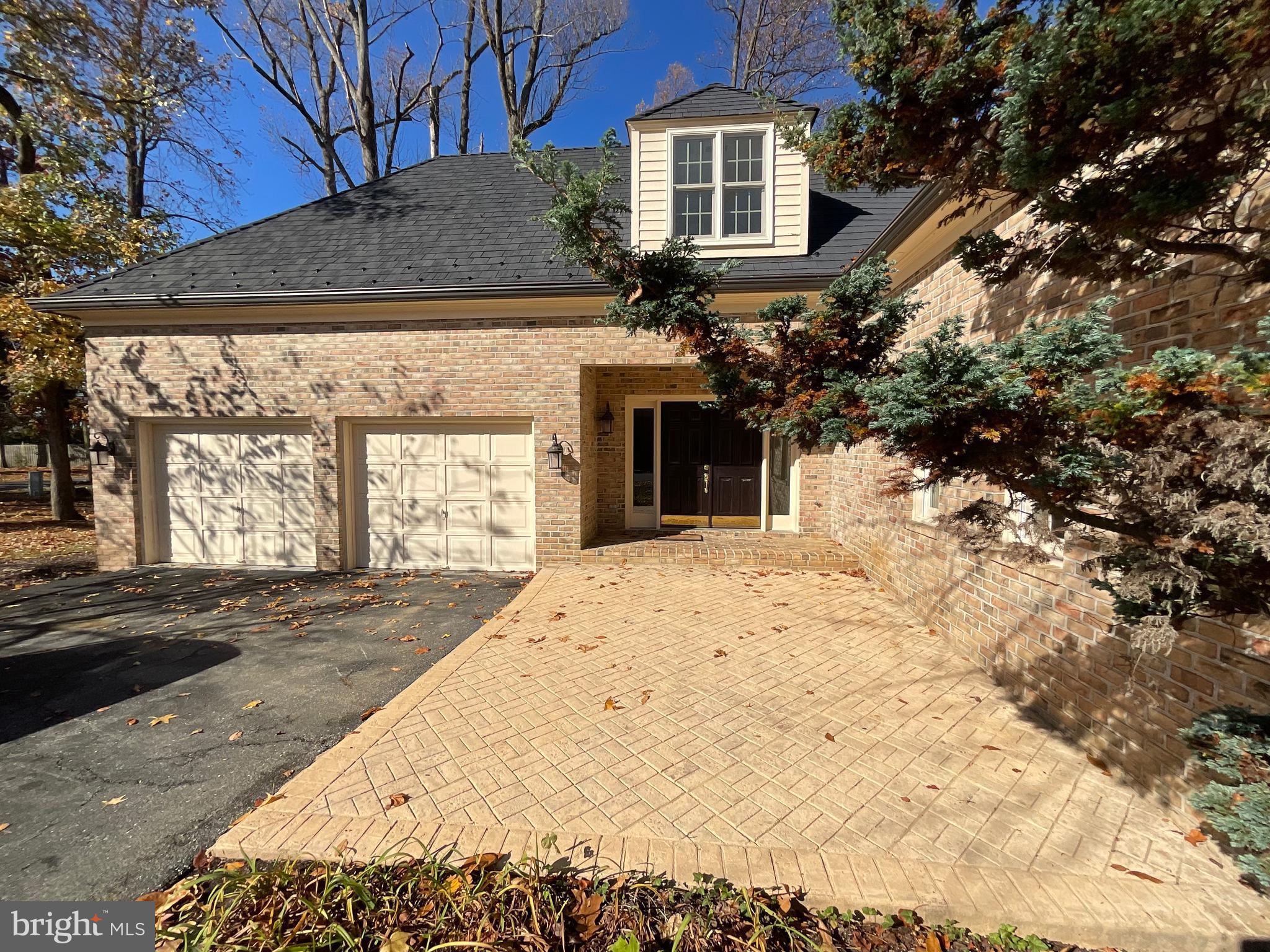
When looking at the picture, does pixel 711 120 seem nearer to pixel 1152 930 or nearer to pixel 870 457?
pixel 870 457

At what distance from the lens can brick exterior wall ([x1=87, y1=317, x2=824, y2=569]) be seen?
6730mm

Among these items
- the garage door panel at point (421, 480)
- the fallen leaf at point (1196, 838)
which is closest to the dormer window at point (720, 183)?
the garage door panel at point (421, 480)

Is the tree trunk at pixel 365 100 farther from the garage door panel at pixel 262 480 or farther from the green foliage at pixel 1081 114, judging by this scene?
the green foliage at pixel 1081 114

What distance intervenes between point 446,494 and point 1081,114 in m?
7.10

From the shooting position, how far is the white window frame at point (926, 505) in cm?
484

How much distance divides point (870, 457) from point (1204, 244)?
14.4ft

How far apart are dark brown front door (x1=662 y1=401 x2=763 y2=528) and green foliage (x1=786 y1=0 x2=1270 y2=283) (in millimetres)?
6223

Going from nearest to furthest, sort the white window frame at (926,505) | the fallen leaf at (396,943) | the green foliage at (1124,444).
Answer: the green foliage at (1124,444) → the fallen leaf at (396,943) → the white window frame at (926,505)

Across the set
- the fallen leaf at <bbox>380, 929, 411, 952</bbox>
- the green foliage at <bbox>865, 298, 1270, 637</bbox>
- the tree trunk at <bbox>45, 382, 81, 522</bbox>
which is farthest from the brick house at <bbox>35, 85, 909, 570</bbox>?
the tree trunk at <bbox>45, 382, 81, 522</bbox>

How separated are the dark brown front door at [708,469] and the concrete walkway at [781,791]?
179 inches

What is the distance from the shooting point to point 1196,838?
2195 millimetres

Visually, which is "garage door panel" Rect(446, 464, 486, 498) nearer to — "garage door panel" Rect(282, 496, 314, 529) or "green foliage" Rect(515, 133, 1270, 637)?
"garage door panel" Rect(282, 496, 314, 529)

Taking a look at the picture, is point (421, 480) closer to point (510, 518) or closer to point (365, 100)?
point (510, 518)

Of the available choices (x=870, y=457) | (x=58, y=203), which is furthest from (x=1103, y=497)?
(x=58, y=203)
